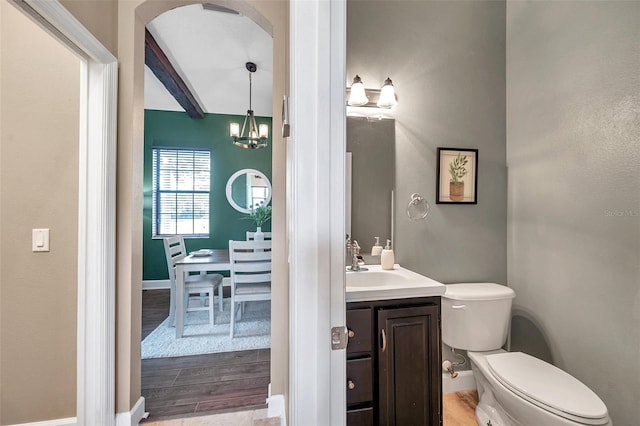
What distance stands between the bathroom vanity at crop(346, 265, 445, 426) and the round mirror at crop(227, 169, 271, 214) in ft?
12.1

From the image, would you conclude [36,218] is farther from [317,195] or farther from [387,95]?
[387,95]

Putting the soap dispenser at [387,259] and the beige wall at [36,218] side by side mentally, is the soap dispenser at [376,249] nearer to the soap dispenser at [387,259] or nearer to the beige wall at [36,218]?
the soap dispenser at [387,259]

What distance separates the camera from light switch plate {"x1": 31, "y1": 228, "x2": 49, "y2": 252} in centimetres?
147

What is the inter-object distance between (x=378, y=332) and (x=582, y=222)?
1347 mm

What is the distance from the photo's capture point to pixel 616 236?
4.73 ft

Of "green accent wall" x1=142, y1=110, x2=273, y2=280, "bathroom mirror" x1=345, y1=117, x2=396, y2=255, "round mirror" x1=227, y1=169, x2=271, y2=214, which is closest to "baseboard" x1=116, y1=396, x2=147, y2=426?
"bathroom mirror" x1=345, y1=117, x2=396, y2=255

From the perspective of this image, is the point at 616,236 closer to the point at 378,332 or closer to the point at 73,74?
the point at 378,332

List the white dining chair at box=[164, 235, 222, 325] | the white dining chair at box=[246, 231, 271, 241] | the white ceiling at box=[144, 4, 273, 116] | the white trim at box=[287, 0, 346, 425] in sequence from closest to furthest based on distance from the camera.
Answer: the white trim at box=[287, 0, 346, 425] → the white ceiling at box=[144, 4, 273, 116] → the white dining chair at box=[164, 235, 222, 325] → the white dining chair at box=[246, 231, 271, 241]

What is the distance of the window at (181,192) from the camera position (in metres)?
4.50

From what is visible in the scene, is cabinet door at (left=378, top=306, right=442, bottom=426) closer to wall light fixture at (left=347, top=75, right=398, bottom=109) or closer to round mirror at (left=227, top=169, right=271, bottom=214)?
wall light fixture at (left=347, top=75, right=398, bottom=109)

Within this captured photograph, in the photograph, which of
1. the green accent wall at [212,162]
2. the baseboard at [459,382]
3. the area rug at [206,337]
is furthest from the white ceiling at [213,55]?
the baseboard at [459,382]

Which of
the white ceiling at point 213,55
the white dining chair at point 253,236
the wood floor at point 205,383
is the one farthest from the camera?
the white dining chair at point 253,236

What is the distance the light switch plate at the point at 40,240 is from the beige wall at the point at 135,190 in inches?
13.4

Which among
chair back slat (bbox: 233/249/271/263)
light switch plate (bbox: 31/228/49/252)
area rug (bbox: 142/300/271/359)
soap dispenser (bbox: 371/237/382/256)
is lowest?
area rug (bbox: 142/300/271/359)
